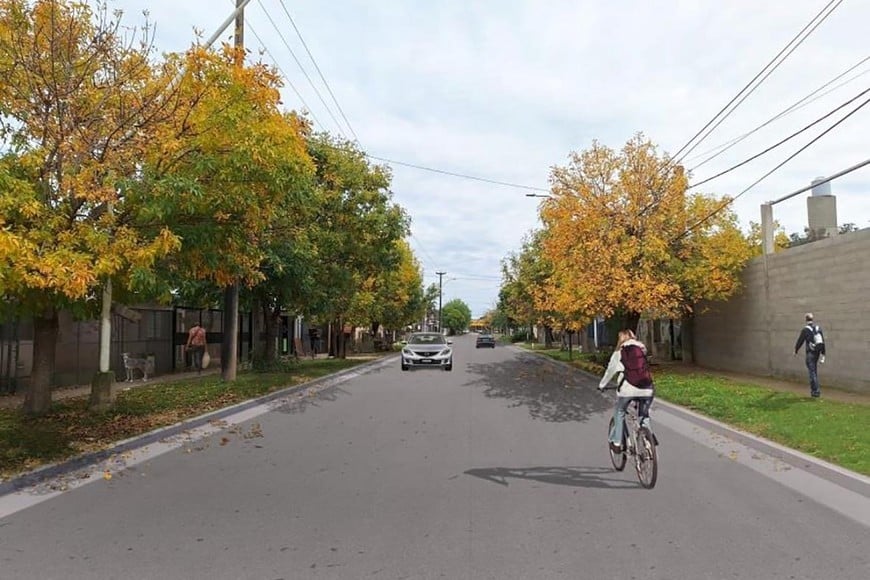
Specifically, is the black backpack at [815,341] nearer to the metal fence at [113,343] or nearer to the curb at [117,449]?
the curb at [117,449]

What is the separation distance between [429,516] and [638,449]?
2482mm

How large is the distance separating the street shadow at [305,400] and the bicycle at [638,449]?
7020 mm

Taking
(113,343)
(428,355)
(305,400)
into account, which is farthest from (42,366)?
(428,355)

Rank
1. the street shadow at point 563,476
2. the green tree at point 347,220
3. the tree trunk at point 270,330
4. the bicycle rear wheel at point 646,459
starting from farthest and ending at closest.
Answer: the tree trunk at point 270,330 < the green tree at point 347,220 < the street shadow at point 563,476 < the bicycle rear wheel at point 646,459

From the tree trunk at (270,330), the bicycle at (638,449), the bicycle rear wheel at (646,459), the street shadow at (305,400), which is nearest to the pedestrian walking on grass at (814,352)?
the bicycle at (638,449)

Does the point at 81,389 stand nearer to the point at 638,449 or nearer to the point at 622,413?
the point at 622,413

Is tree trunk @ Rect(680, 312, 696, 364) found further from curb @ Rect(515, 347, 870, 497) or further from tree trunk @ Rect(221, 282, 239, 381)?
tree trunk @ Rect(221, 282, 239, 381)

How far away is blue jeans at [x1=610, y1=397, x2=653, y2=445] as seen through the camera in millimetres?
7012

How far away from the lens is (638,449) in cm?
689

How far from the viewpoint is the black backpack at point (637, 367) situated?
23.1 ft

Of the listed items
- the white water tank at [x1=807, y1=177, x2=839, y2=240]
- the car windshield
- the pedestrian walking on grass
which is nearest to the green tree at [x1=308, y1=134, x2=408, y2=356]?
the car windshield

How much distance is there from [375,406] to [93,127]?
7.50m

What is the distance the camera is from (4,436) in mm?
8773

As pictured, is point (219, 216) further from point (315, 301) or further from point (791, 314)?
point (791, 314)
